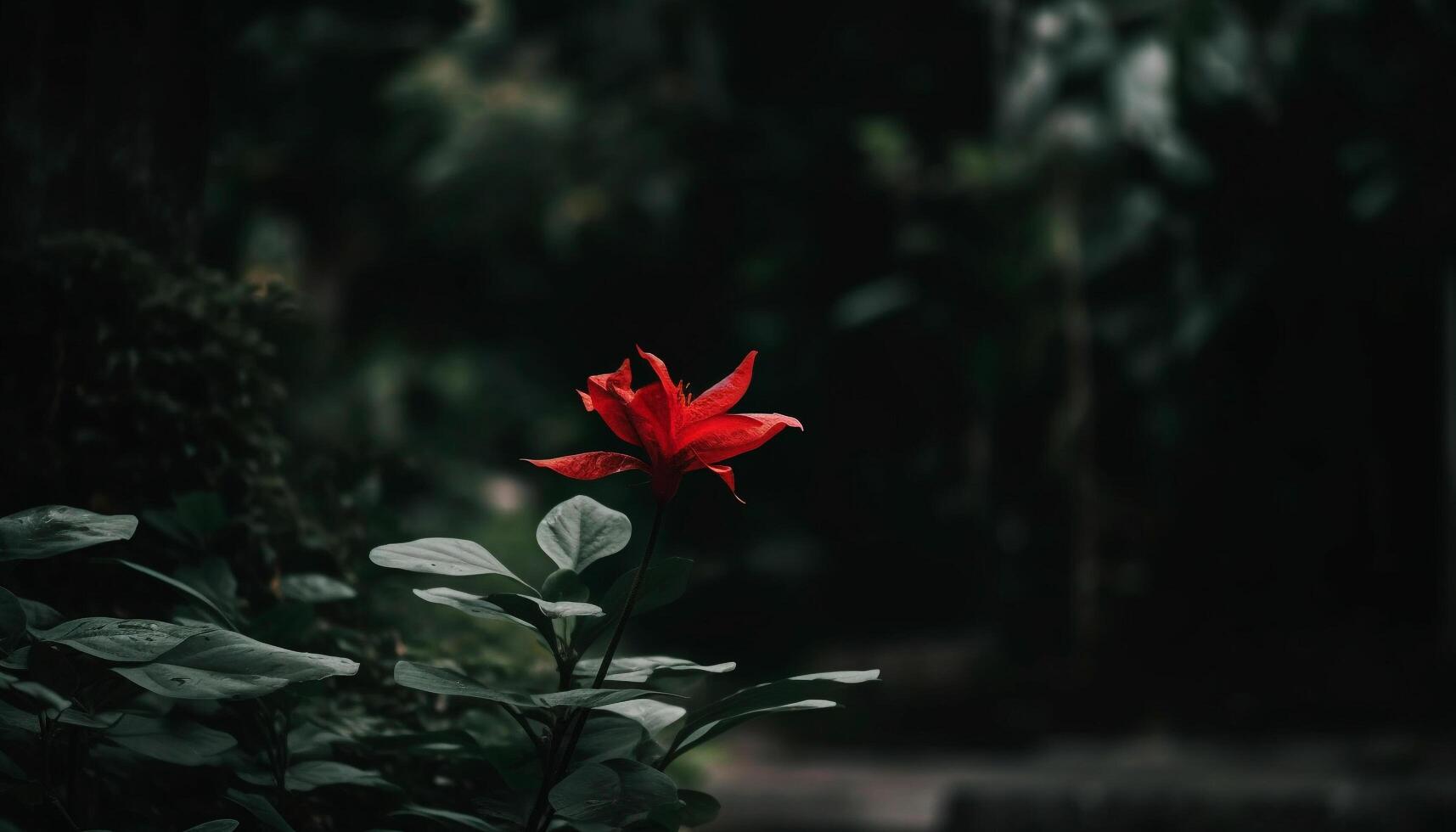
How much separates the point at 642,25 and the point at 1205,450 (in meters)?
3.32

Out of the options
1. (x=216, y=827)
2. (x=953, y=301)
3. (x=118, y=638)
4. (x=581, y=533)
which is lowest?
(x=216, y=827)

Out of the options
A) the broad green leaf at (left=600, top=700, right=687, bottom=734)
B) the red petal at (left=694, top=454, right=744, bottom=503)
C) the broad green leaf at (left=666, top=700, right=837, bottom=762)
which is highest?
the red petal at (left=694, top=454, right=744, bottom=503)

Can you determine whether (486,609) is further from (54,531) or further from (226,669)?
(54,531)

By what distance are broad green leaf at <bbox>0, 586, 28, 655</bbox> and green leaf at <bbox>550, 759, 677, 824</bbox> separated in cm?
33

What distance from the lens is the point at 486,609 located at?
2.68 ft

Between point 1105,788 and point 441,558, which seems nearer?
point 441,558

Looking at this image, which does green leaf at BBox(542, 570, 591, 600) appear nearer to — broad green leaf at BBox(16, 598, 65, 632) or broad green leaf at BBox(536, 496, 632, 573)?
broad green leaf at BBox(536, 496, 632, 573)

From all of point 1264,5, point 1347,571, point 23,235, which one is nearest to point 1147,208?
point 1264,5

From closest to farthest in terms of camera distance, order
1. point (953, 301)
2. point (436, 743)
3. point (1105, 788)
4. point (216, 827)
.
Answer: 1. point (216, 827)
2. point (436, 743)
3. point (1105, 788)
4. point (953, 301)

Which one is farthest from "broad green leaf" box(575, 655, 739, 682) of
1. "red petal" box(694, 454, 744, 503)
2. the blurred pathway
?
the blurred pathway

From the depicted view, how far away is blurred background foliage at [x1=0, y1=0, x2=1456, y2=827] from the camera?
4891 millimetres

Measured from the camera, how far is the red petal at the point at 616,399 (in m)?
0.81

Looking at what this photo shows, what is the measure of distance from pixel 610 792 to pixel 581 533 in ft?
0.67

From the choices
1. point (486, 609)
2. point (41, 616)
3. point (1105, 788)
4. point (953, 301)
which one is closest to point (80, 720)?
point (41, 616)
